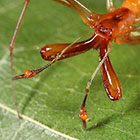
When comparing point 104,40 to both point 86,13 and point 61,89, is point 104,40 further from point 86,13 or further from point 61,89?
point 61,89

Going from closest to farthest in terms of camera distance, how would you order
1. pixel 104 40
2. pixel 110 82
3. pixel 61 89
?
pixel 110 82 < pixel 104 40 < pixel 61 89

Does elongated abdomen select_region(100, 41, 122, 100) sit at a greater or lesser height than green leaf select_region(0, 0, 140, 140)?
greater

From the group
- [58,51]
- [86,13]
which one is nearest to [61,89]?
[58,51]

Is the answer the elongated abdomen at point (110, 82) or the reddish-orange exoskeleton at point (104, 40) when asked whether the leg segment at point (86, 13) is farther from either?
the elongated abdomen at point (110, 82)

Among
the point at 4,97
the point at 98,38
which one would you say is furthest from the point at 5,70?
the point at 98,38

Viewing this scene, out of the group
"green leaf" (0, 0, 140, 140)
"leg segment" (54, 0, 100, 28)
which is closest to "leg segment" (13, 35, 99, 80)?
"green leaf" (0, 0, 140, 140)

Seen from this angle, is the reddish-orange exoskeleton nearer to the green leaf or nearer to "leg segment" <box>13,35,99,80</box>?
"leg segment" <box>13,35,99,80</box>
